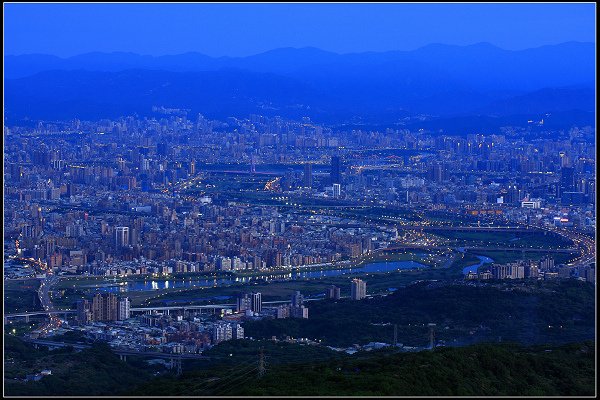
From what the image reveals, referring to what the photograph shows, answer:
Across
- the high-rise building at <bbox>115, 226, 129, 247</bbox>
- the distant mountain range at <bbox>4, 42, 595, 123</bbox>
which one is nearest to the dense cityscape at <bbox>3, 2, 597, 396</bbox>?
the high-rise building at <bbox>115, 226, 129, 247</bbox>

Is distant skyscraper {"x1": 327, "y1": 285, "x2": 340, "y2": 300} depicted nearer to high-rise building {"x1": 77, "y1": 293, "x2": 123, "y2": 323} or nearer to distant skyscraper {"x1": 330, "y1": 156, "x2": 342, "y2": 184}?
high-rise building {"x1": 77, "y1": 293, "x2": 123, "y2": 323}

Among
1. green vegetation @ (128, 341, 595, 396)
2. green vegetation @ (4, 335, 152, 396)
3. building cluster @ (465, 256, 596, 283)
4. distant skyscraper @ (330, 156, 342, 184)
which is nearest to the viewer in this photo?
green vegetation @ (128, 341, 595, 396)

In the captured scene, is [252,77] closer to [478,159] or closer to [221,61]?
[221,61]

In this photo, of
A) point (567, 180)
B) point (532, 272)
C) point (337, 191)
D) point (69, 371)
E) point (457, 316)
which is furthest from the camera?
point (567, 180)

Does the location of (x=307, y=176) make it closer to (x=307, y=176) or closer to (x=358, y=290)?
(x=307, y=176)

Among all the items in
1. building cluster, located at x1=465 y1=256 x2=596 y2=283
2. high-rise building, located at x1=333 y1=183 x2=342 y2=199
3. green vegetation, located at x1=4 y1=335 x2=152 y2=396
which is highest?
high-rise building, located at x1=333 y1=183 x2=342 y2=199

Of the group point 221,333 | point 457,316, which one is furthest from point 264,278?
point 221,333
